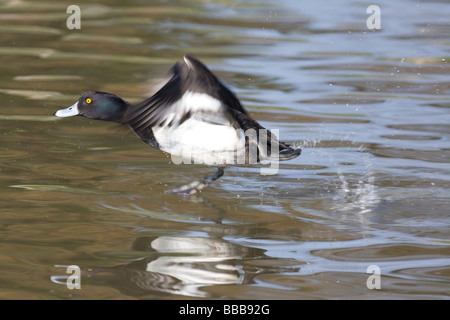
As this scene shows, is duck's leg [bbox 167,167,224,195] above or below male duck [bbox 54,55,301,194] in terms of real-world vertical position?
below

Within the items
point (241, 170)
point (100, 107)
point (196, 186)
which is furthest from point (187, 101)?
point (241, 170)

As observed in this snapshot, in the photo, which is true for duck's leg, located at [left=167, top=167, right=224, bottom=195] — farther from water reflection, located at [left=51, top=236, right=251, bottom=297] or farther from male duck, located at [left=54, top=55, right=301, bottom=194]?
water reflection, located at [left=51, top=236, right=251, bottom=297]

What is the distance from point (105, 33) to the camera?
12.4 m

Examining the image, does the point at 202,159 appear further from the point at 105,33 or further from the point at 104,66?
the point at 105,33

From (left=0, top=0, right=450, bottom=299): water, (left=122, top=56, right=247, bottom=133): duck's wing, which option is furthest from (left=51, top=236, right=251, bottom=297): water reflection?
(left=122, top=56, right=247, bottom=133): duck's wing

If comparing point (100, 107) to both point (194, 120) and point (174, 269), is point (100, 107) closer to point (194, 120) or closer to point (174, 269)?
point (194, 120)

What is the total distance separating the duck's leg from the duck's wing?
1.76 ft

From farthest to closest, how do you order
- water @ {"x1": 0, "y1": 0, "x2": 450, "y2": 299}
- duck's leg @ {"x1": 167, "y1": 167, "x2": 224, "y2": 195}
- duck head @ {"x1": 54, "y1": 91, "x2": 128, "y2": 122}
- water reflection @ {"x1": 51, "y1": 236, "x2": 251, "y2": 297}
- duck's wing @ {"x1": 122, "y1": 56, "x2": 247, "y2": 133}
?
duck head @ {"x1": 54, "y1": 91, "x2": 128, "y2": 122}
duck's leg @ {"x1": 167, "y1": 167, "x2": 224, "y2": 195}
duck's wing @ {"x1": 122, "y1": 56, "x2": 247, "y2": 133}
water @ {"x1": 0, "y1": 0, "x2": 450, "y2": 299}
water reflection @ {"x1": 51, "y1": 236, "x2": 251, "y2": 297}

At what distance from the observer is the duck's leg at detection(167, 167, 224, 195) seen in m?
6.90

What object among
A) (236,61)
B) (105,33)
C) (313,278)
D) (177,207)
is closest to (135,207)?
(177,207)

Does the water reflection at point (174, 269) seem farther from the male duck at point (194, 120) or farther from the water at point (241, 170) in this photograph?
the male duck at point (194, 120)

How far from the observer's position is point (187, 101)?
6.20 m

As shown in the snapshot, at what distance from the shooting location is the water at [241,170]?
539 centimetres

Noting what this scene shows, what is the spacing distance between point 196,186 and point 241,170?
75 cm
